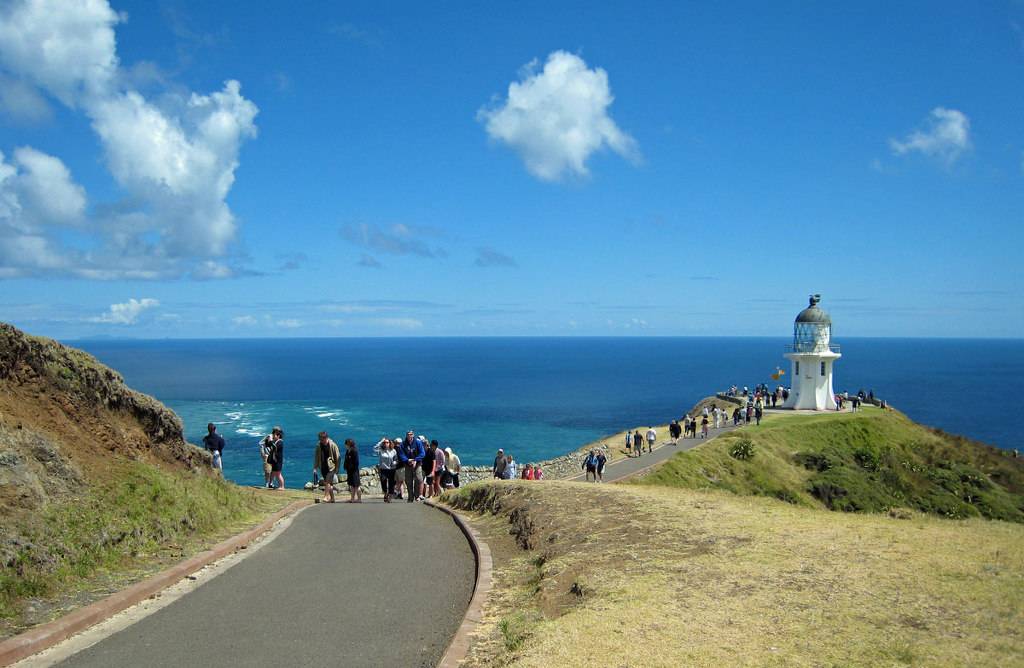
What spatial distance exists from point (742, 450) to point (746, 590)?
93.0 feet

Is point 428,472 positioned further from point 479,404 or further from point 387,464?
point 479,404

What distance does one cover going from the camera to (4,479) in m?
8.28

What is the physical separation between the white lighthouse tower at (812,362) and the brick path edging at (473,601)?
4291cm

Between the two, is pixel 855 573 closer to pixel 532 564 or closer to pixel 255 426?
pixel 532 564

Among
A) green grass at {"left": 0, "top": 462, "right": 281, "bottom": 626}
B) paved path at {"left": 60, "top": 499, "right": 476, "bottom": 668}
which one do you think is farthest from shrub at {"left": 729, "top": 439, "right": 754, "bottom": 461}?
green grass at {"left": 0, "top": 462, "right": 281, "bottom": 626}

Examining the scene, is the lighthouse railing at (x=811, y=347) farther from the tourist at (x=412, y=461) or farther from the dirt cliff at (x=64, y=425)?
the dirt cliff at (x=64, y=425)

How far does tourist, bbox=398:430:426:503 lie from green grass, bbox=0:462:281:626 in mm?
5413

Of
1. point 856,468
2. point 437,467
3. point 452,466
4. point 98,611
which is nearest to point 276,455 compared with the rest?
point 437,467

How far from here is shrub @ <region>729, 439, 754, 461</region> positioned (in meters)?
34.5

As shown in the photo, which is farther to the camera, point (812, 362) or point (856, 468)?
point (812, 362)

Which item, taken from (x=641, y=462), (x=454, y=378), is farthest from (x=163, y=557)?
(x=454, y=378)

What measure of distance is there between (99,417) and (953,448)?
158ft

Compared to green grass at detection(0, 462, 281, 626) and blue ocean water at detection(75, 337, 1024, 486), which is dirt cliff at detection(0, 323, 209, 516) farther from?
blue ocean water at detection(75, 337, 1024, 486)

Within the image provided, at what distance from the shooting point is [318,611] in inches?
309
